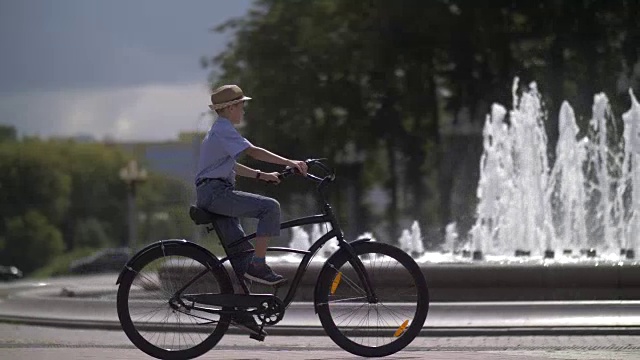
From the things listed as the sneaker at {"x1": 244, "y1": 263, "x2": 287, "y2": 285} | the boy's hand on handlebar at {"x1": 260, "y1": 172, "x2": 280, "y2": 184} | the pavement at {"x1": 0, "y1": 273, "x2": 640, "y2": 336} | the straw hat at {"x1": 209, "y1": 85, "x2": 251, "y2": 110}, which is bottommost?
the pavement at {"x1": 0, "y1": 273, "x2": 640, "y2": 336}

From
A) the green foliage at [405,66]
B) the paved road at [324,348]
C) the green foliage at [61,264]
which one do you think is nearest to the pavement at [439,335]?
the paved road at [324,348]

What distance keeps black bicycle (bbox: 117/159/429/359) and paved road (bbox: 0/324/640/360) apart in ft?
1.13

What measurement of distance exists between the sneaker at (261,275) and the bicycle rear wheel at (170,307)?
0.15 meters

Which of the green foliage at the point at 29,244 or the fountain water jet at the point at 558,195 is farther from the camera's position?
the green foliage at the point at 29,244

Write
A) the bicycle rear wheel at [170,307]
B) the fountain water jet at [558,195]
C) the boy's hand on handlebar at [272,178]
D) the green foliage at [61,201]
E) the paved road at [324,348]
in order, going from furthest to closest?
the green foliage at [61,201], the fountain water jet at [558,195], the paved road at [324,348], the bicycle rear wheel at [170,307], the boy's hand on handlebar at [272,178]

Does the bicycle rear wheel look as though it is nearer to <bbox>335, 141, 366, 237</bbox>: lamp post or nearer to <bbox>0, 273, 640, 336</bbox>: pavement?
<bbox>0, 273, 640, 336</bbox>: pavement

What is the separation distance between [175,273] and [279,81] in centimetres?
2730

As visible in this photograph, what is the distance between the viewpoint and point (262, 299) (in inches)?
338

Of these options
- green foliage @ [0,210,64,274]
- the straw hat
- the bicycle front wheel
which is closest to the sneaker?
the bicycle front wheel

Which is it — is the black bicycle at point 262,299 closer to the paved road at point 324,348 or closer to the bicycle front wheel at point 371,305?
the bicycle front wheel at point 371,305

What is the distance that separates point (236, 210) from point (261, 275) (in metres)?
0.37

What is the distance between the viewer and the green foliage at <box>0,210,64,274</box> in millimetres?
58938

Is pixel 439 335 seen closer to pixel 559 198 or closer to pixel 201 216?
pixel 201 216

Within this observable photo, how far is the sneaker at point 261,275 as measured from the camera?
28.0 ft
